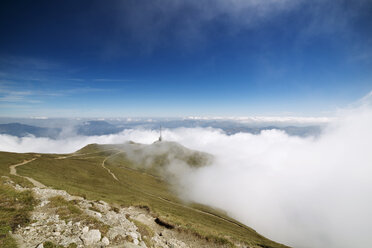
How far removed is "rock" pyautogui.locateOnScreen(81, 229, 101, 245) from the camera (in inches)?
605

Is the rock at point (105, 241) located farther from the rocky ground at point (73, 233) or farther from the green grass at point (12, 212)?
the green grass at point (12, 212)

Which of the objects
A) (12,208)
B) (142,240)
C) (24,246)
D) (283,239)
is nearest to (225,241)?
(142,240)

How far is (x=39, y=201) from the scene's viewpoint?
2306cm

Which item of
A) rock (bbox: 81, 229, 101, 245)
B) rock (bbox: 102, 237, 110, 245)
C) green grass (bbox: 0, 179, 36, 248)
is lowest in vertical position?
rock (bbox: 102, 237, 110, 245)

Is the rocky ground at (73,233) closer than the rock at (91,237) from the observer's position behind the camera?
Yes

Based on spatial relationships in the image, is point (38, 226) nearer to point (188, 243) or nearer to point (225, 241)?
point (188, 243)

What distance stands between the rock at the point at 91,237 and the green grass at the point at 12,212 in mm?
5194

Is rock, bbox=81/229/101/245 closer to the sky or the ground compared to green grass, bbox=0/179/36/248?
closer to the ground

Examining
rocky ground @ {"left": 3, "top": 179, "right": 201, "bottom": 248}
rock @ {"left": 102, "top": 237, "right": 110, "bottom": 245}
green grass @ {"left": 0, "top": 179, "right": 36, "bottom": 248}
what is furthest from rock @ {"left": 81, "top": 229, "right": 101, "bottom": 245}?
green grass @ {"left": 0, "top": 179, "right": 36, "bottom": 248}

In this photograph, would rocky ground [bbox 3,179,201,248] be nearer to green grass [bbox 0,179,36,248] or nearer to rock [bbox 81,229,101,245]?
rock [bbox 81,229,101,245]

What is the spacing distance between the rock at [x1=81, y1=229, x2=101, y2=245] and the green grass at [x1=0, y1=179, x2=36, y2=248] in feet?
17.0

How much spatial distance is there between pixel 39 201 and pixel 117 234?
1492 cm

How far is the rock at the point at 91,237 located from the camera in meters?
15.4

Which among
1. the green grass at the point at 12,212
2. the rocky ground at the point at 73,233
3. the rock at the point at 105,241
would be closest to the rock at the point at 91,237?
the rocky ground at the point at 73,233
